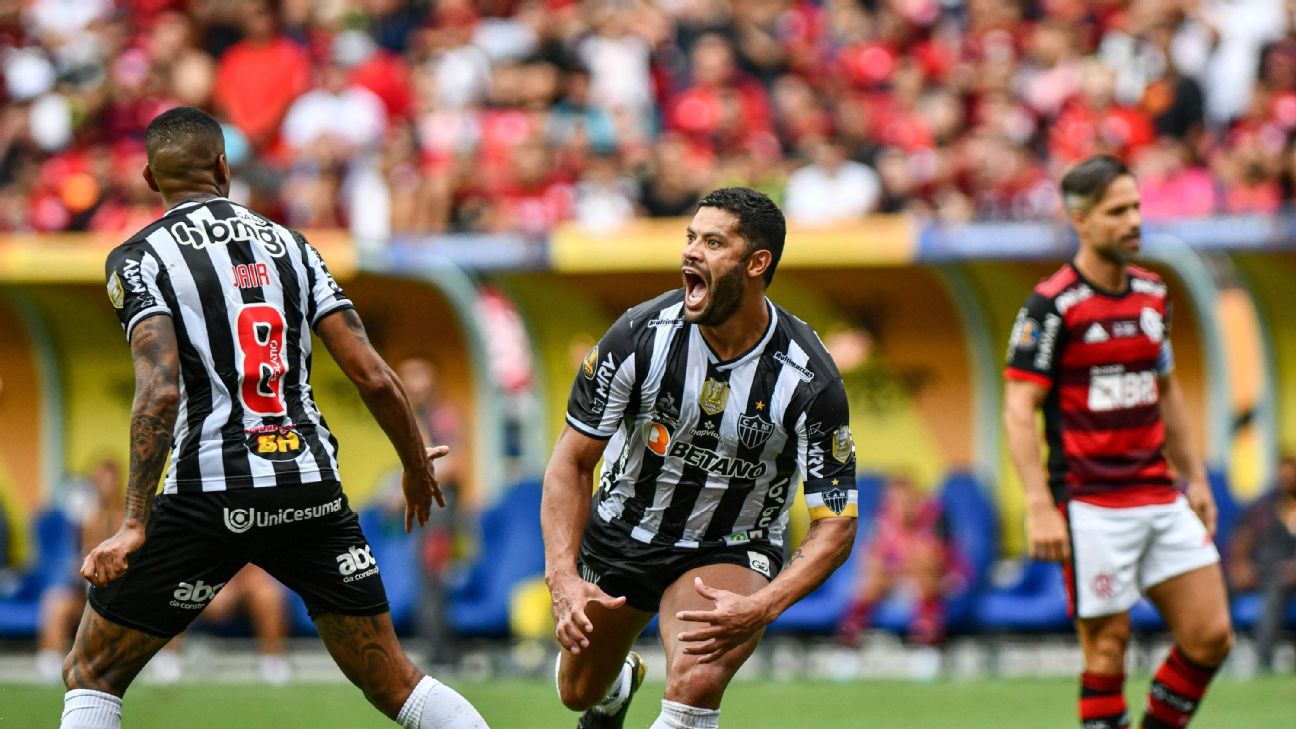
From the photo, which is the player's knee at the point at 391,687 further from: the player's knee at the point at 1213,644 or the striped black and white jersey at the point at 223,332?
the player's knee at the point at 1213,644

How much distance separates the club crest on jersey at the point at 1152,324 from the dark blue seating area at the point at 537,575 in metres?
5.22

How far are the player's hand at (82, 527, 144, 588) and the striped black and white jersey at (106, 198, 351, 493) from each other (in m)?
0.39

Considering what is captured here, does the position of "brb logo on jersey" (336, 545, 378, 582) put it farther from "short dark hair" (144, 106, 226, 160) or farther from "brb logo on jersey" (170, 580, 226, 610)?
"short dark hair" (144, 106, 226, 160)

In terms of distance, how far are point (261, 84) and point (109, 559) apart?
38.3 ft

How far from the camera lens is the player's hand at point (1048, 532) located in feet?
22.9

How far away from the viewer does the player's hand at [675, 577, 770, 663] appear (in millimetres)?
5441

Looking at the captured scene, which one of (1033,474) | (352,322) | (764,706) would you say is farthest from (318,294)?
(764,706)

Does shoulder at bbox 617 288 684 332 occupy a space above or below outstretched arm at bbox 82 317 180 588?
above

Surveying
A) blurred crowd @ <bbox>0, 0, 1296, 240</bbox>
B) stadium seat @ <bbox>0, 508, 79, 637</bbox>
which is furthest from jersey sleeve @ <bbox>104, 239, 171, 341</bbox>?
stadium seat @ <bbox>0, 508, 79, 637</bbox>

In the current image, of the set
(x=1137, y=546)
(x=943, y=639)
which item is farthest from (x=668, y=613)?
(x=943, y=639)

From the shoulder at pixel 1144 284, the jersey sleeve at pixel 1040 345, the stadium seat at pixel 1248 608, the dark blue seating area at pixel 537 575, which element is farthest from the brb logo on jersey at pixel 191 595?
the stadium seat at pixel 1248 608

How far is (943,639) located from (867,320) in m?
2.53

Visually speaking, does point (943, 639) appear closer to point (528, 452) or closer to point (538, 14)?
point (528, 452)

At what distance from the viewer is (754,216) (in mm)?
5832
